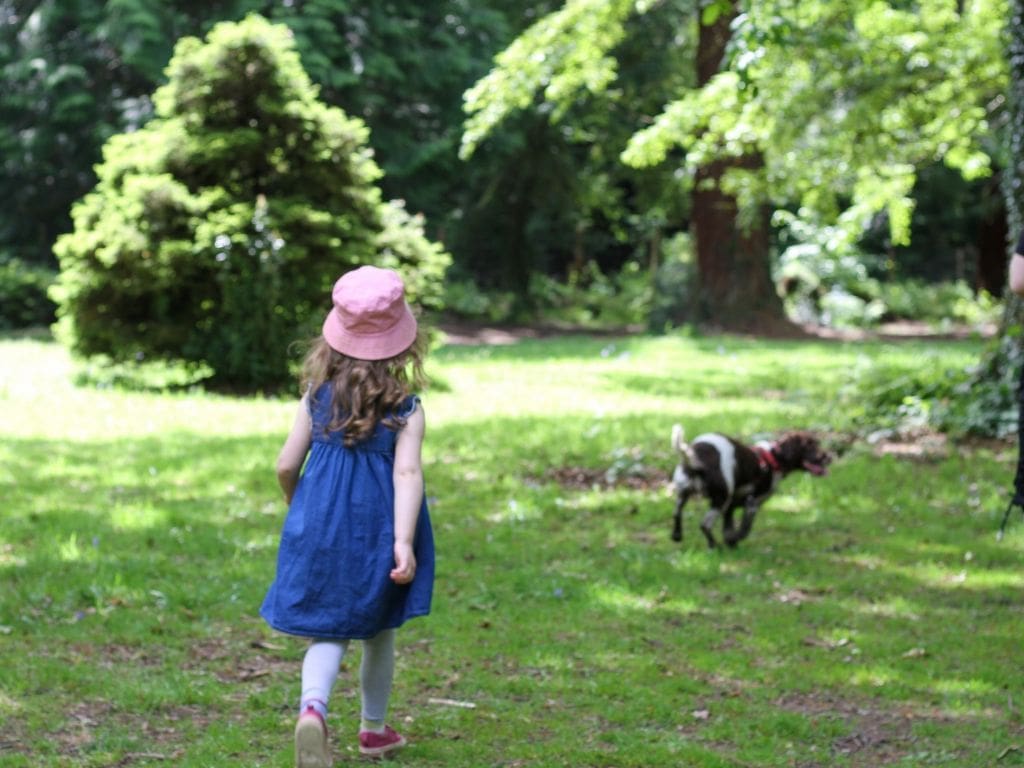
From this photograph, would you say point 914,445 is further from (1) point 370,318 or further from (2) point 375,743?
(1) point 370,318

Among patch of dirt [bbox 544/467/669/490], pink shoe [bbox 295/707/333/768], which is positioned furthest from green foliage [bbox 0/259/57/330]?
pink shoe [bbox 295/707/333/768]

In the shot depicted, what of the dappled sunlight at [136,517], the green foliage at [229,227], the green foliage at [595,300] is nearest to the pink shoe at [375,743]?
the dappled sunlight at [136,517]

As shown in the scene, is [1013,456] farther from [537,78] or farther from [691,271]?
[691,271]

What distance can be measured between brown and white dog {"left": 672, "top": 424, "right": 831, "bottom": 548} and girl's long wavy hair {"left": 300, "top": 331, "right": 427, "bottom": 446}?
10.3ft

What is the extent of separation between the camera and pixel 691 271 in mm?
23859

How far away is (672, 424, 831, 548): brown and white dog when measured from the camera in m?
7.45

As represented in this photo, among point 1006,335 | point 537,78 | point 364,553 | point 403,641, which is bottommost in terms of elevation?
point 403,641

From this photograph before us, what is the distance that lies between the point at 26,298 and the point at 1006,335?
19.4m

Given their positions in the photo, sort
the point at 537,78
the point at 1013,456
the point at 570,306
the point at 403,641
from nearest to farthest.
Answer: the point at 403,641 < the point at 1013,456 < the point at 537,78 < the point at 570,306

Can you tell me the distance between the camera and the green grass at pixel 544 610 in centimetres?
482

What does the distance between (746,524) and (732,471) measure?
493mm

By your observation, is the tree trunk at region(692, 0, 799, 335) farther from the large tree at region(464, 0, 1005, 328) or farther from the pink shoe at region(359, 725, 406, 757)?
the pink shoe at region(359, 725, 406, 757)

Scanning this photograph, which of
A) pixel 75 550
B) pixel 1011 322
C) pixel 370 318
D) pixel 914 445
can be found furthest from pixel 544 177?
pixel 370 318

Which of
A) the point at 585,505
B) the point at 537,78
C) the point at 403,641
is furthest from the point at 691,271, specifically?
the point at 403,641
